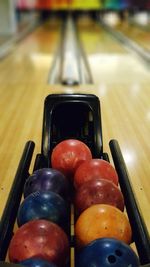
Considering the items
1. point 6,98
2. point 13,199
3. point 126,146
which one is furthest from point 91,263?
point 6,98

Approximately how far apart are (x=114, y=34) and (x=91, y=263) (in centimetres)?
632

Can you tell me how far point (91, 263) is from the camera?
0.82 metres

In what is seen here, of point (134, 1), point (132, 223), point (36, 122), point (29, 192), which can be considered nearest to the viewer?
point (132, 223)

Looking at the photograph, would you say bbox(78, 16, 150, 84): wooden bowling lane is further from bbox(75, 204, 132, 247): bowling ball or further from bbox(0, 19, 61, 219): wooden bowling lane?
bbox(75, 204, 132, 247): bowling ball

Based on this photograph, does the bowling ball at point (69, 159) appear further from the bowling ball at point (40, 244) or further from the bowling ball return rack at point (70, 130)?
the bowling ball at point (40, 244)

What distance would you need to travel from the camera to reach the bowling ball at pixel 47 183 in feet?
3.69

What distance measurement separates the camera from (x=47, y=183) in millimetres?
1128

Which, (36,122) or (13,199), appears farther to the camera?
(36,122)

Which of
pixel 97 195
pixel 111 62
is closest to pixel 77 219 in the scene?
pixel 97 195

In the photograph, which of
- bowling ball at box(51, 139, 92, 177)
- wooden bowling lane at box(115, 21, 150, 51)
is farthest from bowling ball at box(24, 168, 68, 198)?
wooden bowling lane at box(115, 21, 150, 51)

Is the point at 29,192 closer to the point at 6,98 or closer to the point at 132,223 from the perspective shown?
the point at 132,223

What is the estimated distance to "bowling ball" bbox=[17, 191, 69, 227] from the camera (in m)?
0.99

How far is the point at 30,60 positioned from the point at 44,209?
342cm

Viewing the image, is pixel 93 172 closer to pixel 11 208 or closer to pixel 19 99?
pixel 11 208
